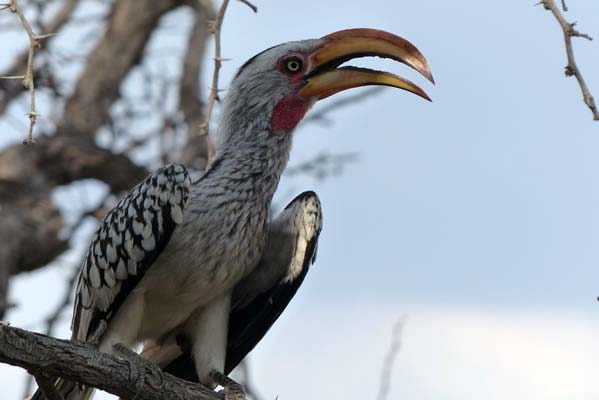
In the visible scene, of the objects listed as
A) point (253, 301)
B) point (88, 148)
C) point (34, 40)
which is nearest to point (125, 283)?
point (253, 301)

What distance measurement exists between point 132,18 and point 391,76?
7.88m

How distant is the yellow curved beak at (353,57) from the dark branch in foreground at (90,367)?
1.53 m

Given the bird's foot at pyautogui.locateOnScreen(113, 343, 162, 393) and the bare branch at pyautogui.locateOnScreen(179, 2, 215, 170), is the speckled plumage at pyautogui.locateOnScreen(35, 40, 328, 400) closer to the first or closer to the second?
the bird's foot at pyautogui.locateOnScreen(113, 343, 162, 393)

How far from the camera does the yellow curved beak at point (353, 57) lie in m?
6.12

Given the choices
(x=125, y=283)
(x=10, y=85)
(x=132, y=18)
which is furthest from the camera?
(x=132, y=18)

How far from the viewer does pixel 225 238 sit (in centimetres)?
594

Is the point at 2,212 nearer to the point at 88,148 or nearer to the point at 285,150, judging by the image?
the point at 88,148

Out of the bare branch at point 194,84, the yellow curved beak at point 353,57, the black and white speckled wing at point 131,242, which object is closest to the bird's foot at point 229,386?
the black and white speckled wing at point 131,242

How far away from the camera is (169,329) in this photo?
20.5 feet

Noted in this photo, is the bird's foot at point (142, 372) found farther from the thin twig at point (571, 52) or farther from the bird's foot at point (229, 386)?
the thin twig at point (571, 52)

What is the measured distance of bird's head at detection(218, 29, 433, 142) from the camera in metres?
6.32

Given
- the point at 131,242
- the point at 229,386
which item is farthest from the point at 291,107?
the point at 229,386

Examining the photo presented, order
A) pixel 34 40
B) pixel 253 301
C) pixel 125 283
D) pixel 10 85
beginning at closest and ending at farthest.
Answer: pixel 34 40 < pixel 125 283 < pixel 253 301 < pixel 10 85

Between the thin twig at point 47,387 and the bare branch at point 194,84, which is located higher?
the bare branch at point 194,84
